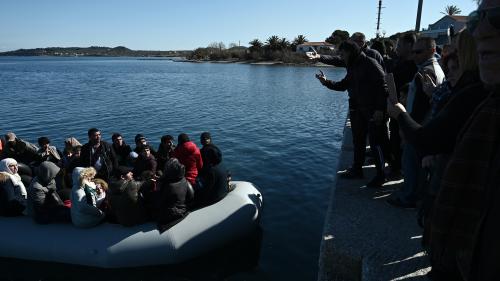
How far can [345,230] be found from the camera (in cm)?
416

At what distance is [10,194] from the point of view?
6102mm

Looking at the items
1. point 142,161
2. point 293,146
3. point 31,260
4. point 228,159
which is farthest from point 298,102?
point 31,260

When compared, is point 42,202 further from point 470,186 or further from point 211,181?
point 470,186

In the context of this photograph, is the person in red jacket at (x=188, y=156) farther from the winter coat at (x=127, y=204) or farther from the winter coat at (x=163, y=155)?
the winter coat at (x=127, y=204)

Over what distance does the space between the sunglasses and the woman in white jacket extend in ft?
18.6

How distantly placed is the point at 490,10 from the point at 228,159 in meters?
11.0

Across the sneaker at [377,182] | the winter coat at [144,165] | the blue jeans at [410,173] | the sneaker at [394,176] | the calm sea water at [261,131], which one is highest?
the blue jeans at [410,173]

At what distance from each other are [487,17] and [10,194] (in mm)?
6996

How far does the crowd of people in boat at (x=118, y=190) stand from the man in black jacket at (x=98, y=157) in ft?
0.06

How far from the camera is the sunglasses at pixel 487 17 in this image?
1.24 m

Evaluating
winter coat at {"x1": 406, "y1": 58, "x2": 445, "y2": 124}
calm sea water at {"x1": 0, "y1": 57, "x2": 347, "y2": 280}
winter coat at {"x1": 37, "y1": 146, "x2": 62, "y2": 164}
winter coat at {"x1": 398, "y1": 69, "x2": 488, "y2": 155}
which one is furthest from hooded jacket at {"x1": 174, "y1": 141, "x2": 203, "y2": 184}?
winter coat at {"x1": 398, "y1": 69, "x2": 488, "y2": 155}

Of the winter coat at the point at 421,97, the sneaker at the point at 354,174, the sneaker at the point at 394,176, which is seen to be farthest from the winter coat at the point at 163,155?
the winter coat at the point at 421,97

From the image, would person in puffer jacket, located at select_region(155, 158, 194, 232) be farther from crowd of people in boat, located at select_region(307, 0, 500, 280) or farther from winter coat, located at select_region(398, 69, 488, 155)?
winter coat, located at select_region(398, 69, 488, 155)

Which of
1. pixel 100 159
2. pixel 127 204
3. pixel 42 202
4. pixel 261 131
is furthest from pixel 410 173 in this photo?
pixel 261 131
